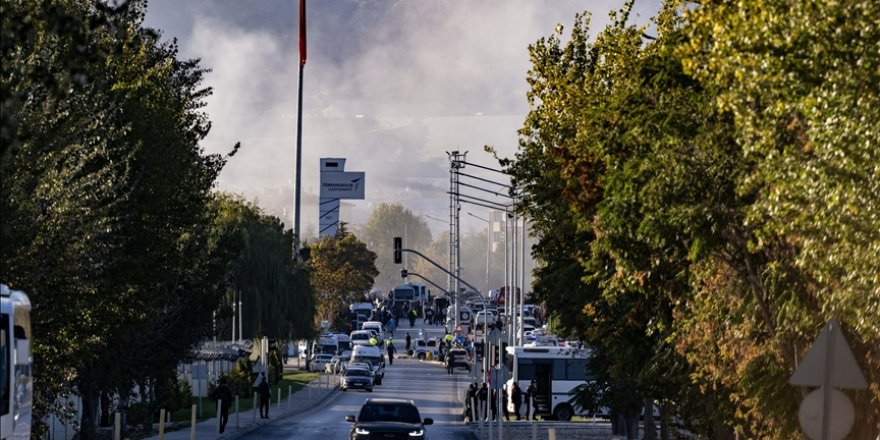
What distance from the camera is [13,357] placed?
73.8 ft

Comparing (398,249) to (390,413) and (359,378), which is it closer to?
(359,378)

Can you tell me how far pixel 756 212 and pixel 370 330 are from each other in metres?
A: 124

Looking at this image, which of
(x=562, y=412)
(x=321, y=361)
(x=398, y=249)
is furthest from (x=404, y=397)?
(x=321, y=361)

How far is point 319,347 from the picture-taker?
4811 inches

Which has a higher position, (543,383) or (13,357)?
(13,357)

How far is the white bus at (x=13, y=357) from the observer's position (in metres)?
21.9

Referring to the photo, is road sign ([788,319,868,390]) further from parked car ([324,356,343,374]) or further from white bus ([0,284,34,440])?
parked car ([324,356,343,374])

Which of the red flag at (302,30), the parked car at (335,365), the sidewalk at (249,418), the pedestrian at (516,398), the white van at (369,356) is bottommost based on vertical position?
the sidewalk at (249,418)

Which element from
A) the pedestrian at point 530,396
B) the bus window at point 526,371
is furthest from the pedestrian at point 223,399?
the bus window at point 526,371

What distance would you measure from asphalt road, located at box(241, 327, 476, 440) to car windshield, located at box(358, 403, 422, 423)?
976 centimetres

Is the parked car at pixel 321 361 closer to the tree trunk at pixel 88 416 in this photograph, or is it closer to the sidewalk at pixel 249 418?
the sidewalk at pixel 249 418

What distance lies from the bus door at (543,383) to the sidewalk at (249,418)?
9.22m

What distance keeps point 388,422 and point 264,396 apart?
2350cm

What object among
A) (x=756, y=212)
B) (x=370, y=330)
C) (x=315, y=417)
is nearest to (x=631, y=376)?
(x=756, y=212)
